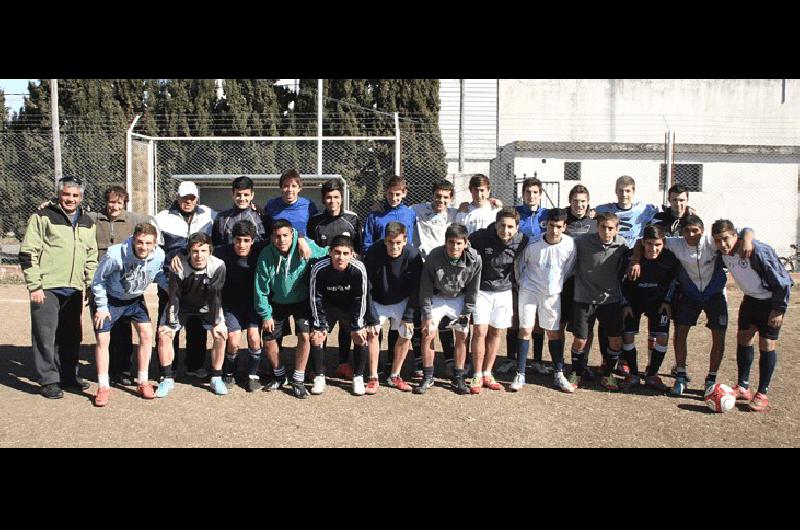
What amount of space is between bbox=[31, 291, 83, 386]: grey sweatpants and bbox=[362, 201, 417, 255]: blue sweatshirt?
2.68 metres

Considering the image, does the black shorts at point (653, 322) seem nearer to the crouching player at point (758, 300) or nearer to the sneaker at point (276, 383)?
the crouching player at point (758, 300)

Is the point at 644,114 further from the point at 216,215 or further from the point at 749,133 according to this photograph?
the point at 216,215

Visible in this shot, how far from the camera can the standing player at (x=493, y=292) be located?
18.7 feet

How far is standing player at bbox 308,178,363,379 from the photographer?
5.98 meters

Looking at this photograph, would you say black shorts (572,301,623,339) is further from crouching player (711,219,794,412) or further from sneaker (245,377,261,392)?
sneaker (245,377,261,392)

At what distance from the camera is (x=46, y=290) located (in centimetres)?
546

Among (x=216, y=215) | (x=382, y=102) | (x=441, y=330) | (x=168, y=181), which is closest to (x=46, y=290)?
(x=216, y=215)

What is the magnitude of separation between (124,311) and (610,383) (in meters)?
4.41

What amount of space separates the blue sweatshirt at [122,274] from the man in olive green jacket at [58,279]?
0.33 metres

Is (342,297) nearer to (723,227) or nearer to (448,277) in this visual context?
(448,277)

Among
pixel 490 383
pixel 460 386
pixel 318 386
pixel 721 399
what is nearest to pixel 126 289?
pixel 318 386

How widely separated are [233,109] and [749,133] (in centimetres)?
1956

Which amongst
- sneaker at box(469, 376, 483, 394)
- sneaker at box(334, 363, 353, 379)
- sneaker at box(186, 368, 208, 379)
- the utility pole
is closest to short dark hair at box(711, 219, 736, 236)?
sneaker at box(469, 376, 483, 394)

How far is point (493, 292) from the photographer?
227 inches
